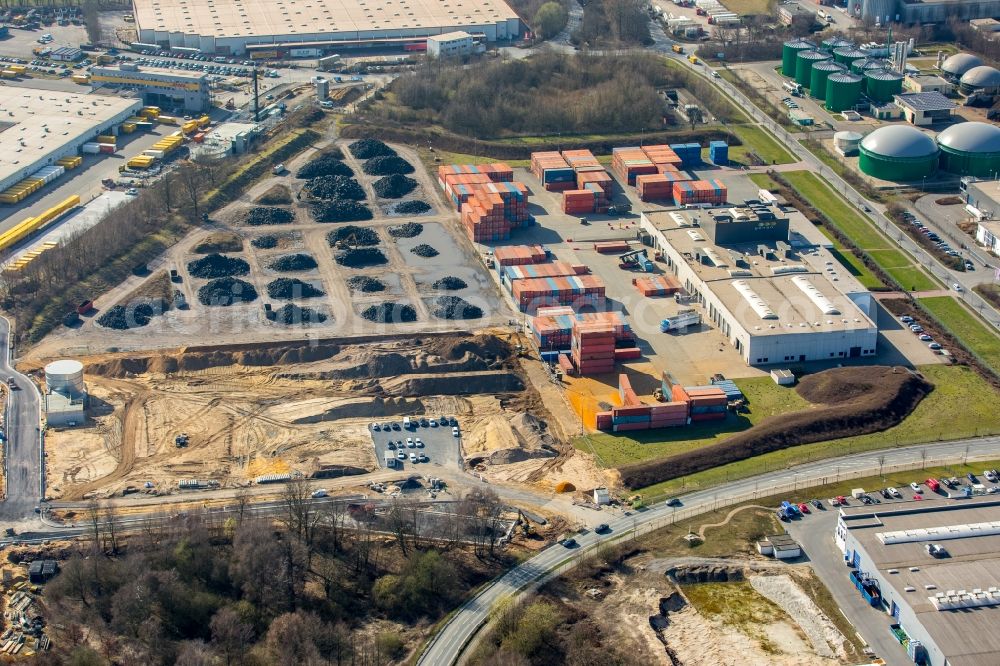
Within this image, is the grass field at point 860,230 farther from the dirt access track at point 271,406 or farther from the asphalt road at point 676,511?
the dirt access track at point 271,406

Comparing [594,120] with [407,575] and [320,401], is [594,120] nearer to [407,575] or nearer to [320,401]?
[320,401]

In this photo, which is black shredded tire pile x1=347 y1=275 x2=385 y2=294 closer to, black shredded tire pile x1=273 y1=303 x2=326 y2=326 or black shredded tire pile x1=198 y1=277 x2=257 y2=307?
black shredded tire pile x1=273 y1=303 x2=326 y2=326

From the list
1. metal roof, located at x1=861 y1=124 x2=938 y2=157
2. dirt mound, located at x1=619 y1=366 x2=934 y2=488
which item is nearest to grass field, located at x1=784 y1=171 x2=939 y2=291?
metal roof, located at x1=861 y1=124 x2=938 y2=157

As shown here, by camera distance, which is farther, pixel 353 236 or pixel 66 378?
pixel 353 236

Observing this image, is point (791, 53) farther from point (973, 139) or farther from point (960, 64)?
point (973, 139)

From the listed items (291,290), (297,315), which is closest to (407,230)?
(291,290)

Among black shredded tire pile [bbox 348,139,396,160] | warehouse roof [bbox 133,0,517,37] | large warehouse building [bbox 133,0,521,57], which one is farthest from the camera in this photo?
warehouse roof [bbox 133,0,517,37]

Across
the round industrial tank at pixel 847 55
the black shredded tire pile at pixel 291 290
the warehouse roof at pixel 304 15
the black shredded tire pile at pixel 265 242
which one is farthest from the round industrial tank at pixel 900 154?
the warehouse roof at pixel 304 15
